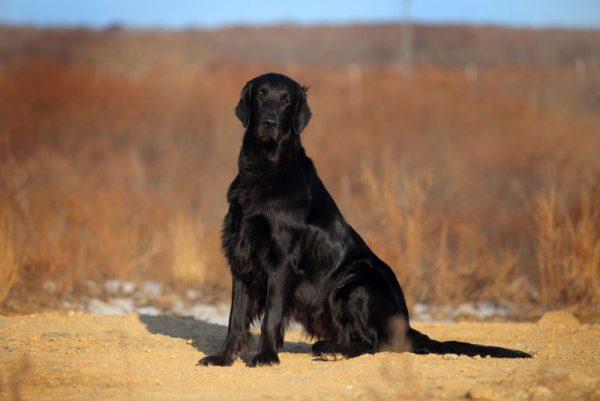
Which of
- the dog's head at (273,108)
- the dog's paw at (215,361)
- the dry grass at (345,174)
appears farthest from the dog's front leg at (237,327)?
the dry grass at (345,174)

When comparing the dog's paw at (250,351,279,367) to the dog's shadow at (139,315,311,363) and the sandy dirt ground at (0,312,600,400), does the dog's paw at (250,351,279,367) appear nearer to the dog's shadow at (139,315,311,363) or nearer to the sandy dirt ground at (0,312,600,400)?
the sandy dirt ground at (0,312,600,400)

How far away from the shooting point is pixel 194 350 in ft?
22.5

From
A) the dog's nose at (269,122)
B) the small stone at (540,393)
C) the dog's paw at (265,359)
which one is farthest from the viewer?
the dog's nose at (269,122)

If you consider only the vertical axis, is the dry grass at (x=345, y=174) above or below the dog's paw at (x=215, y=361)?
above

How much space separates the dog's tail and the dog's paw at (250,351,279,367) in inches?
39.4

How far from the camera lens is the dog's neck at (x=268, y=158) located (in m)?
6.41

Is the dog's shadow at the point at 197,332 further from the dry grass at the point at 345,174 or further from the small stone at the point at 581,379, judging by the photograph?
the small stone at the point at 581,379

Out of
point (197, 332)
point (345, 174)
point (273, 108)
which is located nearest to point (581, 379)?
point (273, 108)

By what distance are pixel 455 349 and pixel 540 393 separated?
1623 mm

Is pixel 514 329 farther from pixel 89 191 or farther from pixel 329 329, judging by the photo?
pixel 89 191

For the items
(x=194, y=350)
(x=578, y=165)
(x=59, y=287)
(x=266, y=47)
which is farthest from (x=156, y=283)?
(x=266, y=47)

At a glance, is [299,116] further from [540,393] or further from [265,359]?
[540,393]

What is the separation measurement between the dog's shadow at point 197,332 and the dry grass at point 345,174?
185 cm

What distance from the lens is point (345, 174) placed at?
22.2m
